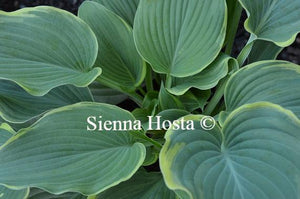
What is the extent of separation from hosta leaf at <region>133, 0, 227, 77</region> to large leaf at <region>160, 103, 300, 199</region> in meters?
0.22

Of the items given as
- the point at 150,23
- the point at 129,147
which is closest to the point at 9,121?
the point at 129,147

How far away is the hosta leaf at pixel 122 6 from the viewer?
1.12 meters

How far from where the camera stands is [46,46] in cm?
95

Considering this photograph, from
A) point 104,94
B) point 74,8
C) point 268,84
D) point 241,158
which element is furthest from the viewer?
point 74,8

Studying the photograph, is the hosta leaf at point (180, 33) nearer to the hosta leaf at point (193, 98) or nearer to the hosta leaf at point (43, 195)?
the hosta leaf at point (193, 98)

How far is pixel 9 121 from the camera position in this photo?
3.07 feet

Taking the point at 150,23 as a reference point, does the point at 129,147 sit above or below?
below

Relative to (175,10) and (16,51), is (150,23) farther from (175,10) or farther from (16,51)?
(16,51)

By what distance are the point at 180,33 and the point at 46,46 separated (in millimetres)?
304

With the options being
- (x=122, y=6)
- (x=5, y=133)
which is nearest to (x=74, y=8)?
(x=122, y=6)

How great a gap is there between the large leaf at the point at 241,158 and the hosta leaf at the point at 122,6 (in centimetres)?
47

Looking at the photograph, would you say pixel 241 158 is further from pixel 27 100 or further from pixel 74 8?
pixel 74 8

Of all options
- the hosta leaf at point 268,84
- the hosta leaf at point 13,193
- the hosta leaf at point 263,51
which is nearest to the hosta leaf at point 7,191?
the hosta leaf at point 13,193

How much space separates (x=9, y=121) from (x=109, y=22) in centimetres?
33
